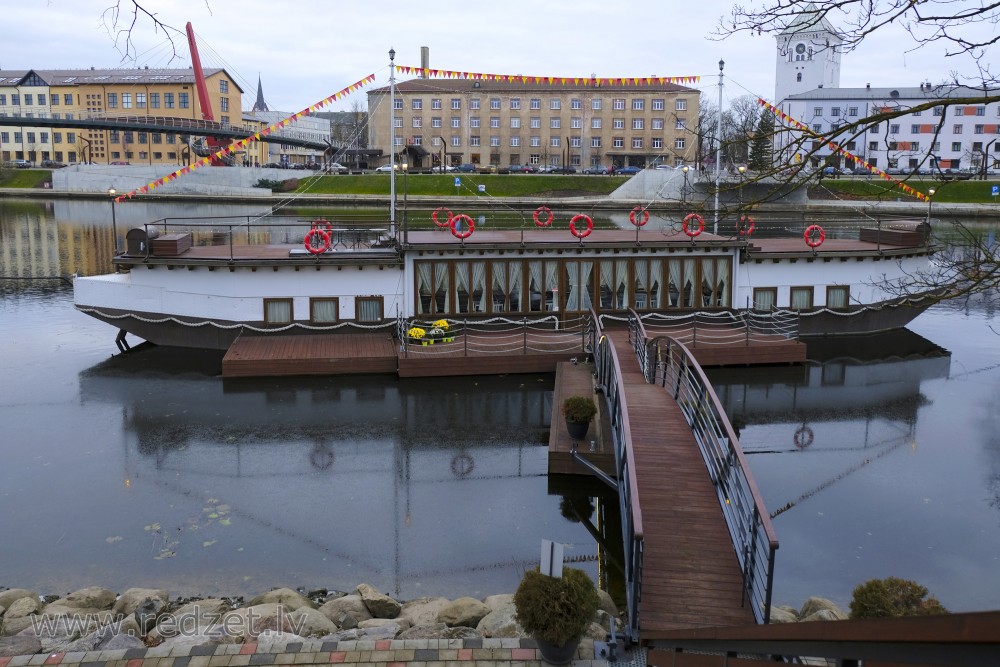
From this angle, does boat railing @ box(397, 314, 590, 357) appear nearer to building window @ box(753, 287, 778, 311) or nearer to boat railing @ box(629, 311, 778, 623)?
Result: building window @ box(753, 287, 778, 311)

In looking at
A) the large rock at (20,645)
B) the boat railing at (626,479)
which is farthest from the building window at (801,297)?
the large rock at (20,645)

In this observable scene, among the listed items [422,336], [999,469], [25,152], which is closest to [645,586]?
[999,469]

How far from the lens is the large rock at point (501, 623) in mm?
9461

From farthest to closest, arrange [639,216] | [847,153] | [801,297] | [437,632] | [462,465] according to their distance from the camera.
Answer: [801,297] < [639,216] < [462,465] < [847,153] < [437,632]

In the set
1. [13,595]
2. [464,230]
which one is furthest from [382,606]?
[464,230]

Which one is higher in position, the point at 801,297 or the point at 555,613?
the point at 801,297

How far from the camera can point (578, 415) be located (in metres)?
15.7

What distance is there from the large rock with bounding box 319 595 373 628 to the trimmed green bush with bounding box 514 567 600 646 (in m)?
2.81

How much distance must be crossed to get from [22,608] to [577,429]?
30.1 feet

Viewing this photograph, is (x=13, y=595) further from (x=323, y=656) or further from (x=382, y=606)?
(x=323, y=656)

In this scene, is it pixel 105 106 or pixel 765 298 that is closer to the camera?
pixel 765 298

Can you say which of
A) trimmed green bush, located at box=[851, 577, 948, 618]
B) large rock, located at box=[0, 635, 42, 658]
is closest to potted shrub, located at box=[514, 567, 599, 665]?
trimmed green bush, located at box=[851, 577, 948, 618]

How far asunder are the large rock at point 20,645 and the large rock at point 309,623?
8.46 ft

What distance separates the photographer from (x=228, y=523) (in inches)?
531
